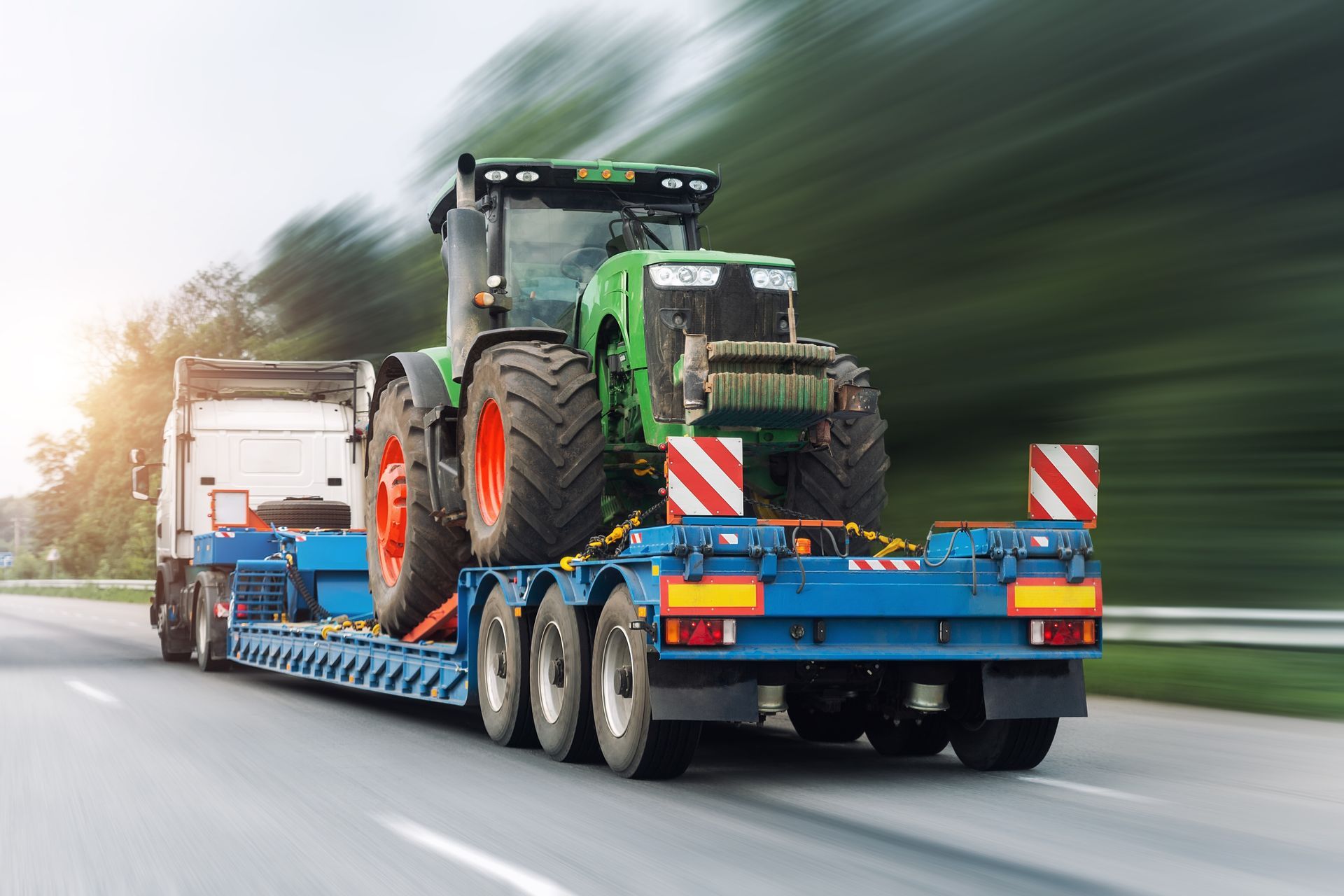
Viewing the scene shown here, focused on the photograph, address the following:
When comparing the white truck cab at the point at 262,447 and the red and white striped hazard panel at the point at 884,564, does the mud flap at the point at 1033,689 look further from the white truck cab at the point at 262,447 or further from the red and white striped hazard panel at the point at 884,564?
the white truck cab at the point at 262,447

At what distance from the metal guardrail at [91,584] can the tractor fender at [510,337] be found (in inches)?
964

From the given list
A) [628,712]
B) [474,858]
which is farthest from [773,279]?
[474,858]

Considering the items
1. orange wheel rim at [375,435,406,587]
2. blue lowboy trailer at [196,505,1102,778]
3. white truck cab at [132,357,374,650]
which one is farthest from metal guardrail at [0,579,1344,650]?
white truck cab at [132,357,374,650]

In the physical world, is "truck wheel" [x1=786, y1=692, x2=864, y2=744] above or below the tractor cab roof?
below

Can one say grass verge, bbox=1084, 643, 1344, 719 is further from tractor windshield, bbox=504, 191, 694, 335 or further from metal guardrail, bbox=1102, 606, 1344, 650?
tractor windshield, bbox=504, 191, 694, 335

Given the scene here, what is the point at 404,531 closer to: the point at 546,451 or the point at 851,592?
the point at 546,451

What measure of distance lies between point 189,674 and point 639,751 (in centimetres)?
1047

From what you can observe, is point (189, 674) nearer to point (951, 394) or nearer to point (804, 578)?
point (951, 394)

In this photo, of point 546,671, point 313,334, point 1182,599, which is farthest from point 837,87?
point 313,334

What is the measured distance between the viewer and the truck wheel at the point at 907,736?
31.9ft

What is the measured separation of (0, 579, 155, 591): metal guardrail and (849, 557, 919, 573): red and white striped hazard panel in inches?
1072

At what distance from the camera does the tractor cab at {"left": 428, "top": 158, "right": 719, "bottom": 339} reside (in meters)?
11.1

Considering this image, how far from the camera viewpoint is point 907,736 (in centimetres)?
996

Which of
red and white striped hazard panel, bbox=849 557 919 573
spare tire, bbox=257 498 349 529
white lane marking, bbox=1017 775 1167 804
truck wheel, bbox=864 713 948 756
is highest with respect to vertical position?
spare tire, bbox=257 498 349 529
